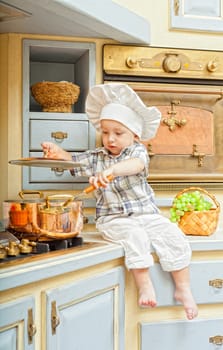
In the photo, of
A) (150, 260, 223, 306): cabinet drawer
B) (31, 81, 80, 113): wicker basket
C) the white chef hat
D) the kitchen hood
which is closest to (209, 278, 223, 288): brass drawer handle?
(150, 260, 223, 306): cabinet drawer

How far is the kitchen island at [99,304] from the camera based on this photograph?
1.17 meters

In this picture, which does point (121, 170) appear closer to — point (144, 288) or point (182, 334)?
point (144, 288)

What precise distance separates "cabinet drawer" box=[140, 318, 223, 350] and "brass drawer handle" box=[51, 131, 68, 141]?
0.72 metres

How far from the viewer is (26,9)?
1.66 m

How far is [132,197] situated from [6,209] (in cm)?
46

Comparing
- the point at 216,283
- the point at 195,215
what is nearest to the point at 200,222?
the point at 195,215

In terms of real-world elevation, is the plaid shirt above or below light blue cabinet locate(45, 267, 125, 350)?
above

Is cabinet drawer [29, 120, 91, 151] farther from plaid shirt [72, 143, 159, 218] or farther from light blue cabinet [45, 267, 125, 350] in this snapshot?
light blue cabinet [45, 267, 125, 350]

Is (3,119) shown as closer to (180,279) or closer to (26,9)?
(26,9)

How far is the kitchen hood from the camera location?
161cm

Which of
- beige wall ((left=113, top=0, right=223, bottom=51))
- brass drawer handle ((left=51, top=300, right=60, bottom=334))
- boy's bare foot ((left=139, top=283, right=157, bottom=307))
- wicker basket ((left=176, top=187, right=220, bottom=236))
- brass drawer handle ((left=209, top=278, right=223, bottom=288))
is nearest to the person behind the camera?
brass drawer handle ((left=51, top=300, right=60, bottom=334))

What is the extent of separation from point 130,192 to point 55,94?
1.47 ft

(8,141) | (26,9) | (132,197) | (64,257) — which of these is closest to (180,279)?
(132,197)

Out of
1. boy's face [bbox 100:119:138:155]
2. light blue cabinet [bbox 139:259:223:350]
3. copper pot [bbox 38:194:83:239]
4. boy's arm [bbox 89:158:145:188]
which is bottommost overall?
light blue cabinet [bbox 139:259:223:350]
